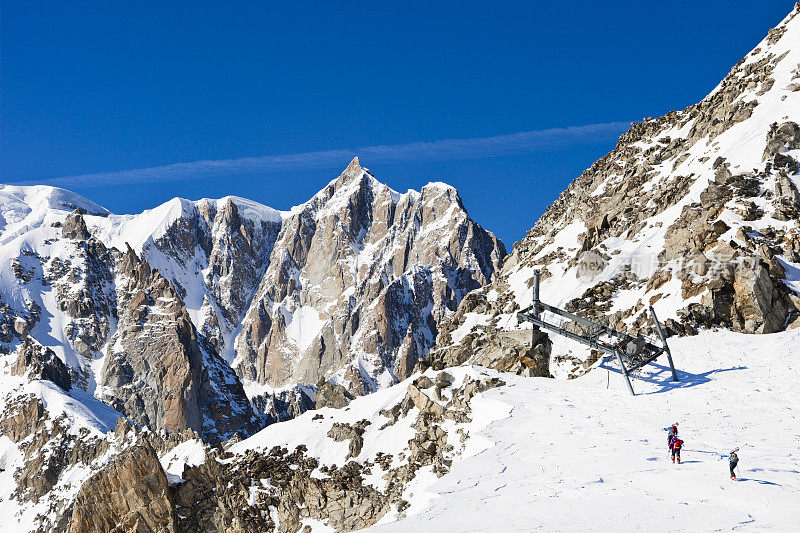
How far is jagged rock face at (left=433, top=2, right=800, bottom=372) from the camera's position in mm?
47500

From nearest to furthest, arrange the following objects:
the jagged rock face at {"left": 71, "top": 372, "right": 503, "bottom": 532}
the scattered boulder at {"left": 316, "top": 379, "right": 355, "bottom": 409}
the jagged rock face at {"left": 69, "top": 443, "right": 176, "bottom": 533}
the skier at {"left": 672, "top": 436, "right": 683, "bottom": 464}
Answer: the skier at {"left": 672, "top": 436, "right": 683, "bottom": 464} → the jagged rock face at {"left": 71, "top": 372, "right": 503, "bottom": 532} → the jagged rock face at {"left": 69, "top": 443, "right": 176, "bottom": 533} → the scattered boulder at {"left": 316, "top": 379, "right": 355, "bottom": 409}

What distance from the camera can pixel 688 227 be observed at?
55.5 meters

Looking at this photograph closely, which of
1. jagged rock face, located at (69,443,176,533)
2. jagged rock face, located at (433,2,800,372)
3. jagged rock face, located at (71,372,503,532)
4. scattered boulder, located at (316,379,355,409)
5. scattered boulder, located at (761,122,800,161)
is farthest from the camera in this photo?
scattered boulder, located at (761,122,800,161)

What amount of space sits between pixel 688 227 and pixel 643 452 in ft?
103

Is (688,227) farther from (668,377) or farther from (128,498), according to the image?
(128,498)

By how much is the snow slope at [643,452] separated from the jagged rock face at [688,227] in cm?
468

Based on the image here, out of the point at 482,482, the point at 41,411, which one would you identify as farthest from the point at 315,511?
the point at 41,411

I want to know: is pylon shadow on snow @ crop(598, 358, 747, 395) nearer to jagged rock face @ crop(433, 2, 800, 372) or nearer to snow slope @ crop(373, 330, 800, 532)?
snow slope @ crop(373, 330, 800, 532)

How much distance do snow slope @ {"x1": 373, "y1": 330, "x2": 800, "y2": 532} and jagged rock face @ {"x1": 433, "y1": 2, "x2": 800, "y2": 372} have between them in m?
4.68

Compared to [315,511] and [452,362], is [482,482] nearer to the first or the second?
[315,511]

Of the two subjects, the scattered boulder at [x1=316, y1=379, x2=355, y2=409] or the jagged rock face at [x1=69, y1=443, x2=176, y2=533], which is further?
the scattered boulder at [x1=316, y1=379, x2=355, y2=409]

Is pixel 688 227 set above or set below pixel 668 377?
above

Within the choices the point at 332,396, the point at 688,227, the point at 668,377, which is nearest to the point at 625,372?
the point at 668,377

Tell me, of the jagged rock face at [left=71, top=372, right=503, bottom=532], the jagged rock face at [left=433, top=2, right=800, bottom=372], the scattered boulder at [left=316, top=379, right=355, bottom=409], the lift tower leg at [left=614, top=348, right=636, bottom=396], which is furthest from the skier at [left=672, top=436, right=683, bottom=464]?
the scattered boulder at [left=316, top=379, right=355, bottom=409]
